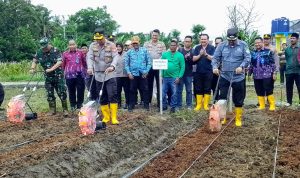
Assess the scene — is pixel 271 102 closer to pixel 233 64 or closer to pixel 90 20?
pixel 233 64

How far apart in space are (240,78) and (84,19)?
3772cm

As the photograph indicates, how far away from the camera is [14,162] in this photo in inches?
266

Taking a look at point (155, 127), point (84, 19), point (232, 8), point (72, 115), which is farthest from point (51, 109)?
point (84, 19)

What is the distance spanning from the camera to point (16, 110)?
34.1 feet

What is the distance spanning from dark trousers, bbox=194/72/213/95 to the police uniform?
11.1 ft

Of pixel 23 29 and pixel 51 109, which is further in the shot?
pixel 23 29

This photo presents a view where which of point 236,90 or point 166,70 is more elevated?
point 166,70

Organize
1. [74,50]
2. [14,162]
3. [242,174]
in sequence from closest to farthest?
[242,174] < [14,162] < [74,50]

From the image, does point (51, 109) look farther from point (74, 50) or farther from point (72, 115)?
point (74, 50)

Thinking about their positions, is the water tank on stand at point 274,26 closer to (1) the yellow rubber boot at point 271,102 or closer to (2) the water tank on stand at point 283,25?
(2) the water tank on stand at point 283,25

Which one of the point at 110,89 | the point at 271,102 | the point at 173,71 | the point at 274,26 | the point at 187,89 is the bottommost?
the point at 271,102

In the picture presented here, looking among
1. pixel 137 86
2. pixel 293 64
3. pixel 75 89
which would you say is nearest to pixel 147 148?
pixel 137 86

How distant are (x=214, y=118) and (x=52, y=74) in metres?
4.34

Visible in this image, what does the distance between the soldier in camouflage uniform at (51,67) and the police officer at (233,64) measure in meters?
3.82
